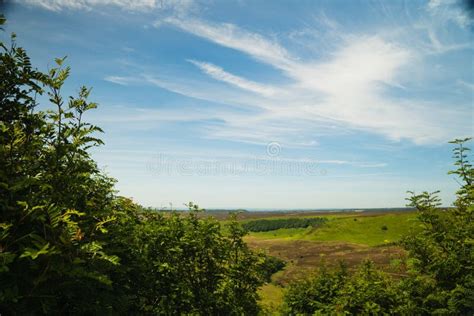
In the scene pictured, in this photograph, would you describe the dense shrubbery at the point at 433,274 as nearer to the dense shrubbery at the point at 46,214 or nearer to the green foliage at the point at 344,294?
the green foliage at the point at 344,294

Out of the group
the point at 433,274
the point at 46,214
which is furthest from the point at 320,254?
the point at 46,214

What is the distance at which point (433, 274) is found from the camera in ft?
45.5

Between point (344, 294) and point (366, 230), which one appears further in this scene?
point (366, 230)

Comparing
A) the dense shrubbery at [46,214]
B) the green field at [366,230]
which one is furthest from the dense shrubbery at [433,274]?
the green field at [366,230]

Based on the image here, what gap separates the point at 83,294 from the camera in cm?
495

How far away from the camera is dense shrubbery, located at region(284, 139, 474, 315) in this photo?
1285cm

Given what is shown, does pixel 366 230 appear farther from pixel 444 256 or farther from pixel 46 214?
pixel 46 214

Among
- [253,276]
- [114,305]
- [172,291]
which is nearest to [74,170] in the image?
[114,305]

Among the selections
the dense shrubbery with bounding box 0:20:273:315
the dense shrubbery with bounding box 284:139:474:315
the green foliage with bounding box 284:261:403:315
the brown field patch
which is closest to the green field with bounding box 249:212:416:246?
the brown field patch

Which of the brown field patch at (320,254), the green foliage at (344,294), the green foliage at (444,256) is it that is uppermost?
the green foliage at (444,256)

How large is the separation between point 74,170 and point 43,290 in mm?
1905

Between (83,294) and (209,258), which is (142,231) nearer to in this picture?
(209,258)

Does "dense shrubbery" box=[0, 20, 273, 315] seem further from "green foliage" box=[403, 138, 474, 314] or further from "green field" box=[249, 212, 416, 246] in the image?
"green field" box=[249, 212, 416, 246]

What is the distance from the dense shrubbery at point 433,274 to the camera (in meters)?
12.8
